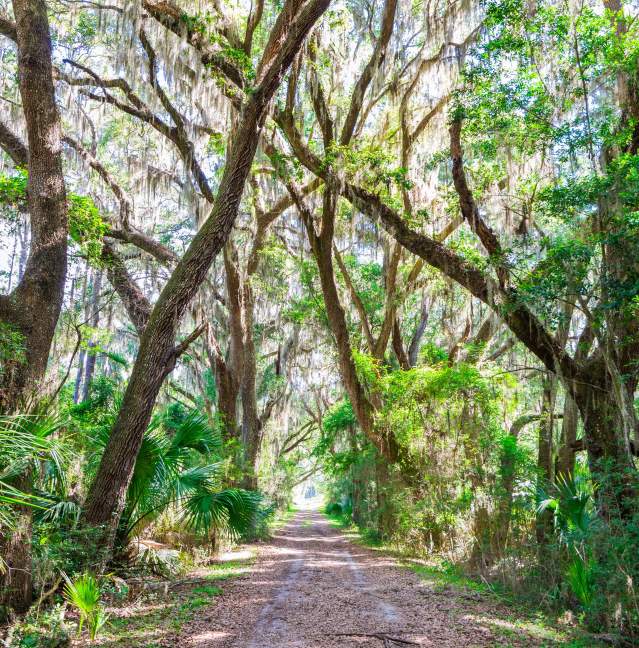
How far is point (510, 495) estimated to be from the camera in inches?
321

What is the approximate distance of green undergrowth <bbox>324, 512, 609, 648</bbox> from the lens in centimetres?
529

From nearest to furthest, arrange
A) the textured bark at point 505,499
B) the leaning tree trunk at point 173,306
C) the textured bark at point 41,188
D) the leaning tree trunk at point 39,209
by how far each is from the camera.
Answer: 1. the leaning tree trunk at point 39,209
2. the textured bark at point 41,188
3. the leaning tree trunk at point 173,306
4. the textured bark at point 505,499

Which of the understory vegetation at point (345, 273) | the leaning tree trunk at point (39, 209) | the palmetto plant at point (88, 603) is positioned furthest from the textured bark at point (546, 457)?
the leaning tree trunk at point (39, 209)

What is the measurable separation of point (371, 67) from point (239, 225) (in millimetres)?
5485

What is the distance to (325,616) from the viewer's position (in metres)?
5.84

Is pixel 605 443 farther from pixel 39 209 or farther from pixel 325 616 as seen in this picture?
pixel 39 209

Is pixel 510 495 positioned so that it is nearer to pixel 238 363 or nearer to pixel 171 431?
pixel 171 431

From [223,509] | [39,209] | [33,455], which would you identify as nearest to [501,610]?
[223,509]

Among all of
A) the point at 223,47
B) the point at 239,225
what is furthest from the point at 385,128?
the point at 223,47

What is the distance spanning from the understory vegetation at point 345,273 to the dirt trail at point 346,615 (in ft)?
1.88

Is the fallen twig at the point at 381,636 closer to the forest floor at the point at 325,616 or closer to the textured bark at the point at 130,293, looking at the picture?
the forest floor at the point at 325,616

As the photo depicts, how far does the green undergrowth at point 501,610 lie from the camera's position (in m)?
5.29

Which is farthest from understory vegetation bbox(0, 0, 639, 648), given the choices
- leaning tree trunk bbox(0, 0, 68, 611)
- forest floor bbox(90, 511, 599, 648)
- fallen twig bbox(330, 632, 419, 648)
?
fallen twig bbox(330, 632, 419, 648)

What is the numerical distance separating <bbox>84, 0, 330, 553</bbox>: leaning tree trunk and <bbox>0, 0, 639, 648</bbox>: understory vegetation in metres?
0.03
